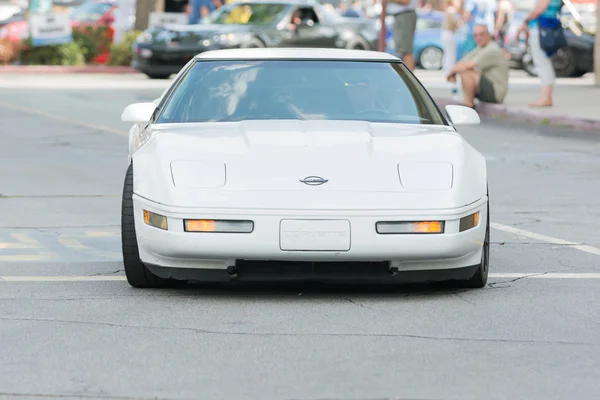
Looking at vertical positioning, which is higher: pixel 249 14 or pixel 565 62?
pixel 249 14

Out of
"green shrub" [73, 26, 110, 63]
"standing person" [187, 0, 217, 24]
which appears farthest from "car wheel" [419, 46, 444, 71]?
"green shrub" [73, 26, 110, 63]

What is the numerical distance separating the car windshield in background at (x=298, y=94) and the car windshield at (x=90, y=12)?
35.1 m

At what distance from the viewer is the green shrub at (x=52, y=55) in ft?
104

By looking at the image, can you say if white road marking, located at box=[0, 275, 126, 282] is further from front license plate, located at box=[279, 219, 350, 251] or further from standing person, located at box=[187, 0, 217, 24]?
standing person, located at box=[187, 0, 217, 24]

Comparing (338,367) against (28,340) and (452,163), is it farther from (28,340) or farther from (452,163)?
(452,163)

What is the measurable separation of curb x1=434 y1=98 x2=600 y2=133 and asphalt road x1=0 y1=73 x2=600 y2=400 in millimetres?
7528

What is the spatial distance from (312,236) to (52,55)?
86.2ft

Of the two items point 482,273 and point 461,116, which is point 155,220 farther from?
point 461,116

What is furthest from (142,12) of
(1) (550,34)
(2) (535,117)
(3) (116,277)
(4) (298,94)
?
(3) (116,277)

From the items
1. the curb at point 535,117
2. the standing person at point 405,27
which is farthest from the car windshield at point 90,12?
the curb at point 535,117

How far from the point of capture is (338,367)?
18.0 feet

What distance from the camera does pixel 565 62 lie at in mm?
29906

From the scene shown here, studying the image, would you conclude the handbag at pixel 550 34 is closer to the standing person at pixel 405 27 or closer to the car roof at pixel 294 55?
the standing person at pixel 405 27

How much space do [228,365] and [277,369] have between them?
0.20 meters
